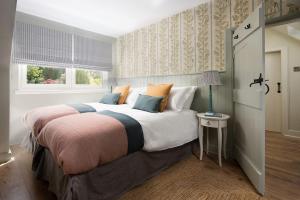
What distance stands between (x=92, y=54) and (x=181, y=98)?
2430mm

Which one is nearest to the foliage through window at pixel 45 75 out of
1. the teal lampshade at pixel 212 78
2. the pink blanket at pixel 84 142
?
the pink blanket at pixel 84 142

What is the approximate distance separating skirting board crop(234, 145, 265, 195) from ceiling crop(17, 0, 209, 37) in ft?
7.38

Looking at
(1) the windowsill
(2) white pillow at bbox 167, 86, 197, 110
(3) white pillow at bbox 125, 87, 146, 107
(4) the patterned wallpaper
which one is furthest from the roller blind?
(2) white pillow at bbox 167, 86, 197, 110

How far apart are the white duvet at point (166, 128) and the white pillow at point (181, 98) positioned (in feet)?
0.44

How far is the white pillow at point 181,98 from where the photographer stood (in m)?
2.44

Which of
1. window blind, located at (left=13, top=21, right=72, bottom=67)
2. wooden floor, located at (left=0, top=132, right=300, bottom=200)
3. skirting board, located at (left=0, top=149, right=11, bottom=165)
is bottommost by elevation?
wooden floor, located at (left=0, top=132, right=300, bottom=200)

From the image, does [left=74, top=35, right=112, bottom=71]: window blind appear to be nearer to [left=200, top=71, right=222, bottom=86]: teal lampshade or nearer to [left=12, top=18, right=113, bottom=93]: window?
[left=12, top=18, right=113, bottom=93]: window

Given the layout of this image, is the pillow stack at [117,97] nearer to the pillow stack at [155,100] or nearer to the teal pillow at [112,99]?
the teal pillow at [112,99]

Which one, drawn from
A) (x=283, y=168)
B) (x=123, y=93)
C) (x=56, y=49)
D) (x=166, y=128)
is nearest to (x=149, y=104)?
(x=166, y=128)

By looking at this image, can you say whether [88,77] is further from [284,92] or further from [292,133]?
[292,133]

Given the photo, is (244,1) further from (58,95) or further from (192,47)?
Result: (58,95)

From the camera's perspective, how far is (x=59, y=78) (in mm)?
3451

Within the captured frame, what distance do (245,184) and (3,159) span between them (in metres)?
2.96

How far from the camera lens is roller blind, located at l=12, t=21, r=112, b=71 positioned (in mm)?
2838
